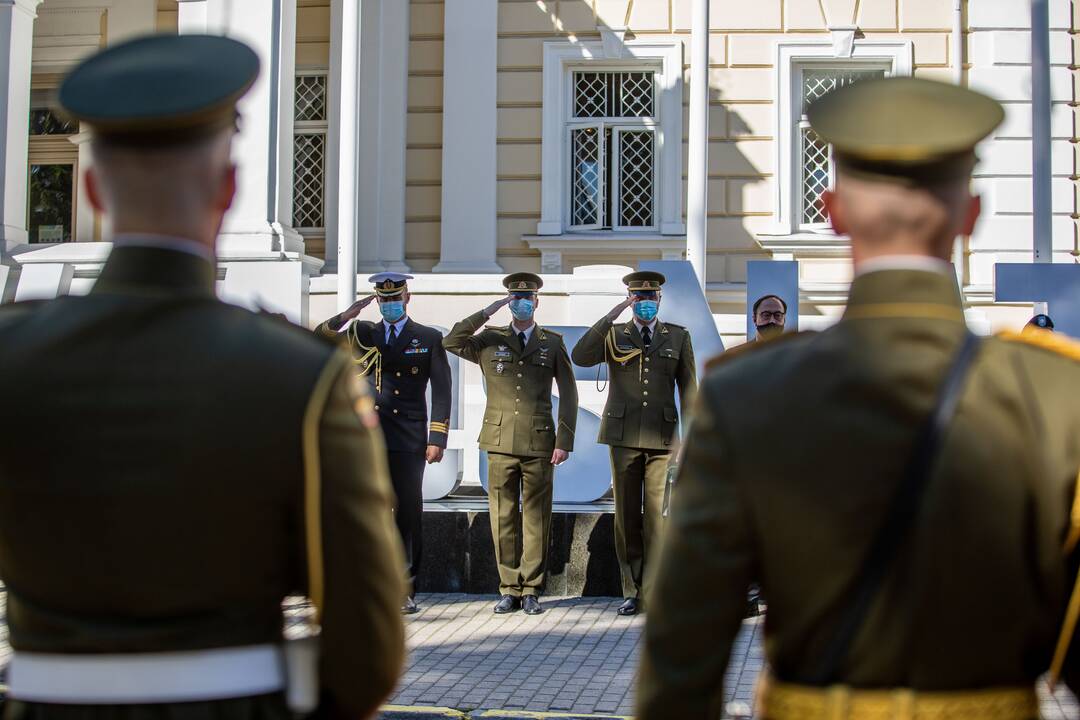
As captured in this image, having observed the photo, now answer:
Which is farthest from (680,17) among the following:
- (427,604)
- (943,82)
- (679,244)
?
(943,82)

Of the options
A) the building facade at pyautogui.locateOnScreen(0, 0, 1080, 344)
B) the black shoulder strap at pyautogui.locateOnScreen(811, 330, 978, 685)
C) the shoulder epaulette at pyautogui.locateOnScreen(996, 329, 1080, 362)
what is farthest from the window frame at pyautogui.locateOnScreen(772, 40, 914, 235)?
the black shoulder strap at pyautogui.locateOnScreen(811, 330, 978, 685)

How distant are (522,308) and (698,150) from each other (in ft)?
9.42

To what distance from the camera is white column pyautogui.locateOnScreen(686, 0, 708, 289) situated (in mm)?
10742

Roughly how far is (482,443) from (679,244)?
6510 mm

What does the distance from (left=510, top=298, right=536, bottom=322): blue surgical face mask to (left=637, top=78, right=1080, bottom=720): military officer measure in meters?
6.69

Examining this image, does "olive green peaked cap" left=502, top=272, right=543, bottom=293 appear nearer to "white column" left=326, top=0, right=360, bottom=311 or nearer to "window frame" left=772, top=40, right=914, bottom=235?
"white column" left=326, top=0, right=360, bottom=311

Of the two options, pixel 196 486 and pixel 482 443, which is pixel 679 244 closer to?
pixel 482 443

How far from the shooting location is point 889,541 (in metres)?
2.04

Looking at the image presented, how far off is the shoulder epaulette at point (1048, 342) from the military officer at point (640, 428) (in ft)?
20.1

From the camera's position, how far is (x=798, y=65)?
15.0 m

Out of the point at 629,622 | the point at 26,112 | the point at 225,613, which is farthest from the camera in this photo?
the point at 26,112

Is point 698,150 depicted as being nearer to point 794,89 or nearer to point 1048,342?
point 794,89

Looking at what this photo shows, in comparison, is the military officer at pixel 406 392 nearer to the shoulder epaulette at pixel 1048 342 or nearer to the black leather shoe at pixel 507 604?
the black leather shoe at pixel 507 604

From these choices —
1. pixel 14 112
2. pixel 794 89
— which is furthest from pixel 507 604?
pixel 794 89
